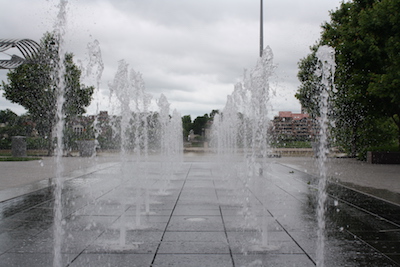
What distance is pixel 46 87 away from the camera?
27094 millimetres

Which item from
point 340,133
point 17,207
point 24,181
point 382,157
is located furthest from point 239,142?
point 17,207

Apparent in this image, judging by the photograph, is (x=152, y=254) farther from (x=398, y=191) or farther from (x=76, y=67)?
(x=76, y=67)

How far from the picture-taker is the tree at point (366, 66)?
15.5 metres

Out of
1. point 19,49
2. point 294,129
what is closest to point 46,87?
point 19,49

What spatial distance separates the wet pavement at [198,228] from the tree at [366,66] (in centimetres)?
765

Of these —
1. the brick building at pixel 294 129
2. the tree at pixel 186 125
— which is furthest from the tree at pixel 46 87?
the tree at pixel 186 125

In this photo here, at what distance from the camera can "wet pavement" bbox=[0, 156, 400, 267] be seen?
15.1 ft

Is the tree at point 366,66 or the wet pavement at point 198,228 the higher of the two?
the tree at point 366,66

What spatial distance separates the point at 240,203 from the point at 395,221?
291 cm

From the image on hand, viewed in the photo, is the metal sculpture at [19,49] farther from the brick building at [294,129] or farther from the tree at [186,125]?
the tree at [186,125]

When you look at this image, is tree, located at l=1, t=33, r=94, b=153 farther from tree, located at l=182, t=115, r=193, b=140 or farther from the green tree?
the green tree

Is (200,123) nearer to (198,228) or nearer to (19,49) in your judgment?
(19,49)

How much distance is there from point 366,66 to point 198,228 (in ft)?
48.4

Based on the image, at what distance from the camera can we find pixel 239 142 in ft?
168
